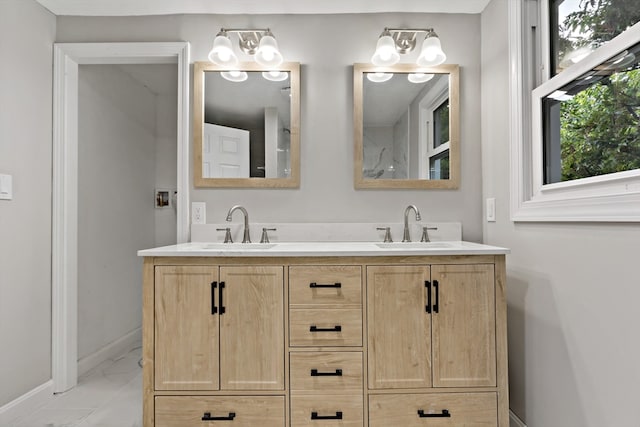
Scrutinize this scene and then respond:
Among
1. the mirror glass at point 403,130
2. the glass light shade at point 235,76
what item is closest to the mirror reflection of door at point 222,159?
the glass light shade at point 235,76

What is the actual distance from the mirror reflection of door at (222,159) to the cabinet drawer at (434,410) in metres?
1.39

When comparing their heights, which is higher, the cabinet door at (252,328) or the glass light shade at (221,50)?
the glass light shade at (221,50)

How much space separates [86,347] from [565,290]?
9.15 feet

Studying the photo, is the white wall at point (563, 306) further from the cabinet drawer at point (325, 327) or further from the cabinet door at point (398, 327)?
the cabinet drawer at point (325, 327)

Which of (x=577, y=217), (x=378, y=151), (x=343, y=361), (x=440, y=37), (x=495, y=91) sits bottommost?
(x=343, y=361)

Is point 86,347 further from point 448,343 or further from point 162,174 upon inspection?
point 448,343

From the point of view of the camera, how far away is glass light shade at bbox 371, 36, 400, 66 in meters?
1.96

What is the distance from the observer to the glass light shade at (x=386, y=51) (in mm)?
1962

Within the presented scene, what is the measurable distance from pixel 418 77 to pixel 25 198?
2.27 m

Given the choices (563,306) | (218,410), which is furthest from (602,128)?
(218,410)

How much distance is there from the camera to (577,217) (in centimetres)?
126

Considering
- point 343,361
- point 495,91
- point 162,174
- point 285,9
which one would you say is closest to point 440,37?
point 495,91

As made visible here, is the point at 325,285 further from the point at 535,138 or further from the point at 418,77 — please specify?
the point at 418,77

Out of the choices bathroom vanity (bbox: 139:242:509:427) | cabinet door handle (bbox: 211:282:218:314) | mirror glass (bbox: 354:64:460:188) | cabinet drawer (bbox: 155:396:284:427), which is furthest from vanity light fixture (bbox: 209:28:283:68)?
cabinet drawer (bbox: 155:396:284:427)
